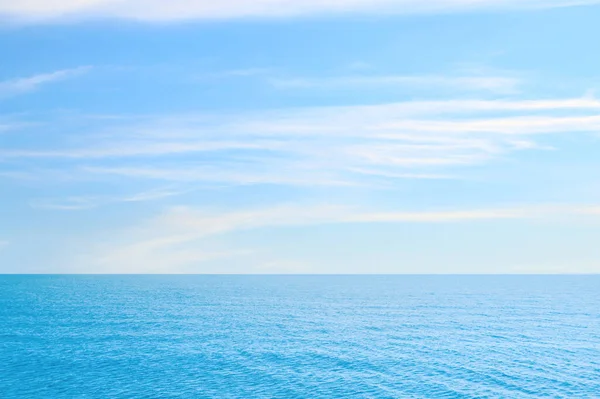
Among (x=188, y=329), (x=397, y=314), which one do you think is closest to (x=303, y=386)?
(x=188, y=329)

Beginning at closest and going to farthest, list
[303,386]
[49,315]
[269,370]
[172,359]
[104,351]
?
[303,386] → [269,370] → [172,359] → [104,351] → [49,315]

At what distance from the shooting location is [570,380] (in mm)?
71688

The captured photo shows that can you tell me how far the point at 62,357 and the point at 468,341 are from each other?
3050 inches

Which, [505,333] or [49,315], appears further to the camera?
[49,315]

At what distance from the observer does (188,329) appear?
116 meters

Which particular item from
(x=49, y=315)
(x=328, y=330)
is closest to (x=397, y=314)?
(x=328, y=330)

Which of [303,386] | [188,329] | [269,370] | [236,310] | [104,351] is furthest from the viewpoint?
[236,310]

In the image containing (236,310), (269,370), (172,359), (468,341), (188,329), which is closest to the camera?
(269,370)

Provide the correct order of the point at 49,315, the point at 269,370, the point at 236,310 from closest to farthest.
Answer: the point at 269,370 < the point at 49,315 < the point at 236,310

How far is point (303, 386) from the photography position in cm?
6875

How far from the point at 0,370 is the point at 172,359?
86.5 feet

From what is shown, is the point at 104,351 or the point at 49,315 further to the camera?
the point at 49,315

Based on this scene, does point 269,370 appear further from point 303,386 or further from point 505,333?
point 505,333

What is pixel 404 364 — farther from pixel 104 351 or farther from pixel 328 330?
pixel 104 351
